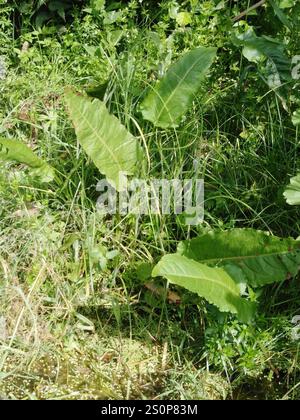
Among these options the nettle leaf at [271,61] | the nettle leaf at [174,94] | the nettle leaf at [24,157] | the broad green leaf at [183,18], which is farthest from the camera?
the broad green leaf at [183,18]

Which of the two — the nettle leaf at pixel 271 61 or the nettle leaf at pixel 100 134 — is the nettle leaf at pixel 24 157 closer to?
the nettle leaf at pixel 100 134

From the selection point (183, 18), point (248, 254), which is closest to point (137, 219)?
point (248, 254)

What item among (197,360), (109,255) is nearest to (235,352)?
(197,360)

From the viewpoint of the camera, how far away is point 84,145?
3.08m

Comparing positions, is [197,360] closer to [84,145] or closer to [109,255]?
[109,255]

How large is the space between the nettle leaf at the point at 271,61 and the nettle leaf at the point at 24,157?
3.69 ft

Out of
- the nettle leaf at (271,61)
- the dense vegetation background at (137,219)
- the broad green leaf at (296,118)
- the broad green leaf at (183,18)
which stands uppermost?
the broad green leaf at (183,18)

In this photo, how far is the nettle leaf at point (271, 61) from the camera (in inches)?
134

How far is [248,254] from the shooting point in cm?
280

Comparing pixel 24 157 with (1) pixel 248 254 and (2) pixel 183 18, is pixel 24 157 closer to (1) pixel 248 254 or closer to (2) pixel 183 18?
(1) pixel 248 254

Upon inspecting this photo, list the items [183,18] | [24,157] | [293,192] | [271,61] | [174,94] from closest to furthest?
[293,192] → [24,157] → [174,94] → [271,61] → [183,18]

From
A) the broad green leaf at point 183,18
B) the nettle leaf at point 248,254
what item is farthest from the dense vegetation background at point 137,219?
the nettle leaf at point 248,254

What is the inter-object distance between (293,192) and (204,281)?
0.59 meters

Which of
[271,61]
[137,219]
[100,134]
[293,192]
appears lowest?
[137,219]
